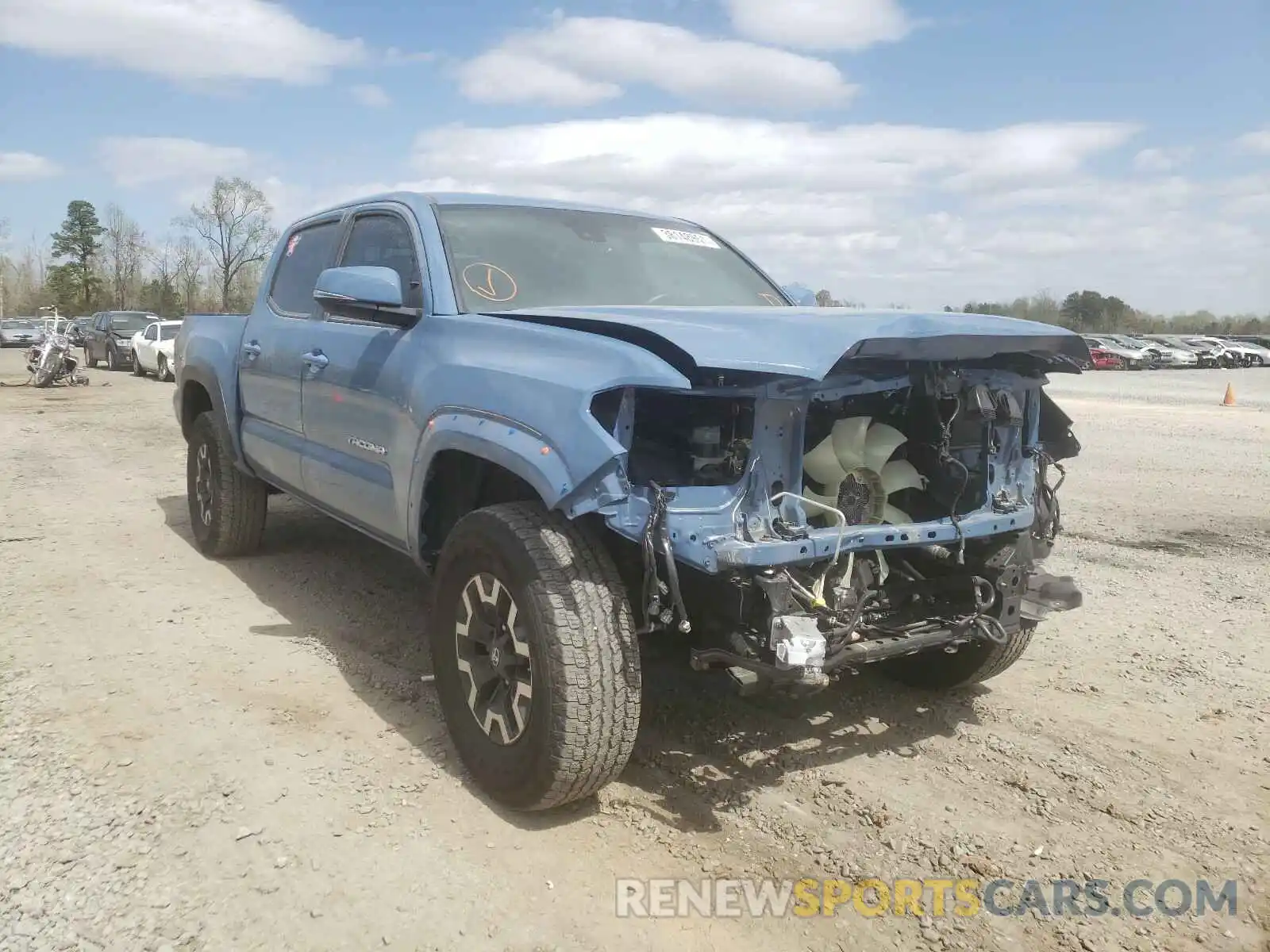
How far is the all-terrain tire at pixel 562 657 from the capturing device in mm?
2748

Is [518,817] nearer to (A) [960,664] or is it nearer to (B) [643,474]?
(B) [643,474]

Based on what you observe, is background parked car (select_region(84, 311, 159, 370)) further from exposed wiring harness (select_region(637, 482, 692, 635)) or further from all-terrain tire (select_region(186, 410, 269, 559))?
exposed wiring harness (select_region(637, 482, 692, 635))

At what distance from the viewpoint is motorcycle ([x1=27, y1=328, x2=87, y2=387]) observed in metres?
20.5

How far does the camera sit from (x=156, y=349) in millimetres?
23266

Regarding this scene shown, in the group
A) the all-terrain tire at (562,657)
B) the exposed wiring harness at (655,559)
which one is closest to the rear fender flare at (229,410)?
the all-terrain tire at (562,657)

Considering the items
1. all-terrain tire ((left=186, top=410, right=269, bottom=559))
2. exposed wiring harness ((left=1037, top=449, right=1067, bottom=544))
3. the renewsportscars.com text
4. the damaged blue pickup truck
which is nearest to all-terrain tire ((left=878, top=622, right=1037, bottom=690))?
the damaged blue pickup truck

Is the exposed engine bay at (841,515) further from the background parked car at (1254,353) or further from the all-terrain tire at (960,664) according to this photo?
the background parked car at (1254,353)

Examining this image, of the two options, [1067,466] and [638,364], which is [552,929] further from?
[1067,466]

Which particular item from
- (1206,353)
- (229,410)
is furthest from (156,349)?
(1206,353)

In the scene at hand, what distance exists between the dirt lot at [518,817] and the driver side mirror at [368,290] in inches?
60.0

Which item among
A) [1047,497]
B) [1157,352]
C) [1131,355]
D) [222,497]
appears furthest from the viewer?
[1157,352]

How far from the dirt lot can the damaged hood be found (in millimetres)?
1436

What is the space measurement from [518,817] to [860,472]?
59.8 inches

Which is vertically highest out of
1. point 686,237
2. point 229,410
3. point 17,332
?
point 686,237
